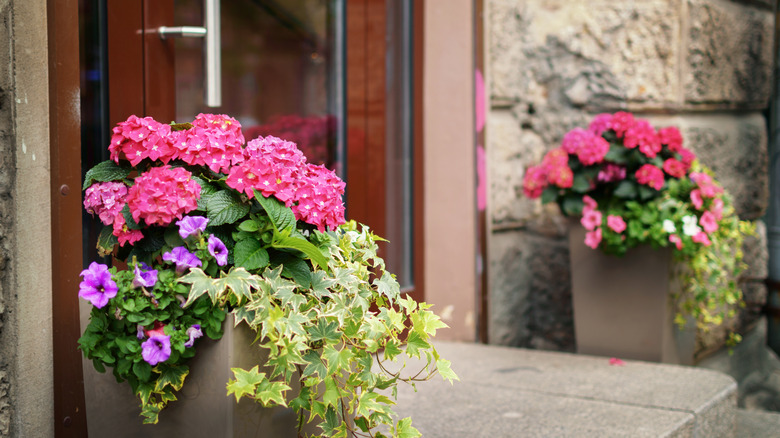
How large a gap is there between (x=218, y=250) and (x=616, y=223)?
1.95 meters

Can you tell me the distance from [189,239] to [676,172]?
7.14 ft

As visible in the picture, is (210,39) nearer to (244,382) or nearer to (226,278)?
(226,278)

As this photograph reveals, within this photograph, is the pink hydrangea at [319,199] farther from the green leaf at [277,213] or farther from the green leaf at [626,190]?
the green leaf at [626,190]

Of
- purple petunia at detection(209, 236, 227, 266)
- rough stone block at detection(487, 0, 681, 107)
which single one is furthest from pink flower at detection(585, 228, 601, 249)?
purple petunia at detection(209, 236, 227, 266)

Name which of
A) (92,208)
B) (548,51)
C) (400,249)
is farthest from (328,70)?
(92,208)

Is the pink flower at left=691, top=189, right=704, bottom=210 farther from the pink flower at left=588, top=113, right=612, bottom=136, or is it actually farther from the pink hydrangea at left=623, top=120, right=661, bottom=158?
the pink flower at left=588, top=113, right=612, bottom=136

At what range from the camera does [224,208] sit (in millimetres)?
1451

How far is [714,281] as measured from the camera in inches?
122

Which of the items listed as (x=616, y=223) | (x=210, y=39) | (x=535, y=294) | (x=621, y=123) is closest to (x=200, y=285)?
(x=210, y=39)

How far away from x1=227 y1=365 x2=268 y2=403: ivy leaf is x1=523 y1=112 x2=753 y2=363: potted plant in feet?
6.48

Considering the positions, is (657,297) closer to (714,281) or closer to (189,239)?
(714,281)

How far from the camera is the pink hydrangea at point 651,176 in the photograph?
2980mm

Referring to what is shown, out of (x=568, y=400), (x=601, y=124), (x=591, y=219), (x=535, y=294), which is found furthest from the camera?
(x=535, y=294)

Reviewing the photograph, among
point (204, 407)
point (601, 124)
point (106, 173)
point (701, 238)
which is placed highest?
point (601, 124)
